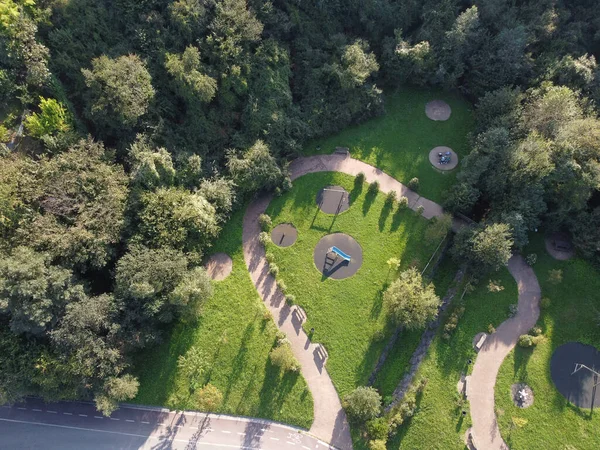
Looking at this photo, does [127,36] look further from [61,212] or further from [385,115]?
[385,115]

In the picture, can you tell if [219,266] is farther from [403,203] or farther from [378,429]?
[378,429]

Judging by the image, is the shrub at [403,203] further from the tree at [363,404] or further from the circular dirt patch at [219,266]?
the circular dirt patch at [219,266]

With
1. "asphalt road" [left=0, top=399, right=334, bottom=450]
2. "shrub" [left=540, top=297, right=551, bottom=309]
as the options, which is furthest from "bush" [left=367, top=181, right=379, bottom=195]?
"asphalt road" [left=0, top=399, right=334, bottom=450]

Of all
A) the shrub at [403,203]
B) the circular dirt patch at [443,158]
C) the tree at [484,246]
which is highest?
the circular dirt patch at [443,158]

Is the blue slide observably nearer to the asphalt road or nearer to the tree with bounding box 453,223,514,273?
the tree with bounding box 453,223,514,273

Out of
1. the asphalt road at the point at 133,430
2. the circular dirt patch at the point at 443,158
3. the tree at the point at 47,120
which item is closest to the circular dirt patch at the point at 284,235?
the asphalt road at the point at 133,430

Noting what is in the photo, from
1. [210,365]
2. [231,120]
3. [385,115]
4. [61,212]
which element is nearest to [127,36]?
[231,120]
